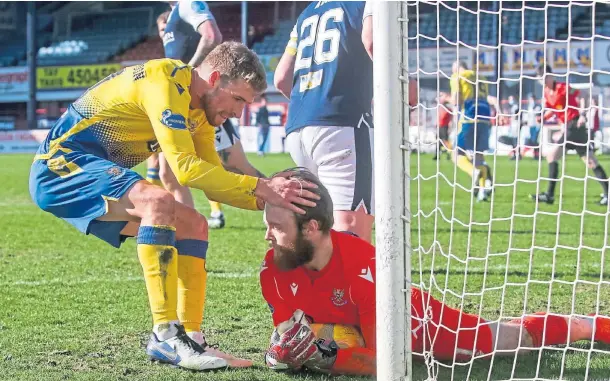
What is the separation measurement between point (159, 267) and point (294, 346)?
0.66 meters

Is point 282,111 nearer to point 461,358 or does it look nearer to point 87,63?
point 87,63

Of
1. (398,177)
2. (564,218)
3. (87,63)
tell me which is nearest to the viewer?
(398,177)

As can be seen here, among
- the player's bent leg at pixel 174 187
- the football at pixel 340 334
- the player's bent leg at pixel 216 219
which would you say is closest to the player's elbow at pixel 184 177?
the football at pixel 340 334

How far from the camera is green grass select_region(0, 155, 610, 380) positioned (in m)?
3.54

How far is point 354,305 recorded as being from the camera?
3.56 m

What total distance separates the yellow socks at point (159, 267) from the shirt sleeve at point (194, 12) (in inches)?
177

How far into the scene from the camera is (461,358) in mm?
3580

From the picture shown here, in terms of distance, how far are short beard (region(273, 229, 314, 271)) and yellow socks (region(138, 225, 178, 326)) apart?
0.45 metres

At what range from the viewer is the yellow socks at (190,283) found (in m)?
3.76

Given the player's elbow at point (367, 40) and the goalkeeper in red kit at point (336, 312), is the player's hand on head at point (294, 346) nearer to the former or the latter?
the goalkeeper in red kit at point (336, 312)

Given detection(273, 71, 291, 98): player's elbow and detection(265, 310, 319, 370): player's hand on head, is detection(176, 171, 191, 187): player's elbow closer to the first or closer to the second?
detection(265, 310, 319, 370): player's hand on head

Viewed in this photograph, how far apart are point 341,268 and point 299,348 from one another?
433 mm

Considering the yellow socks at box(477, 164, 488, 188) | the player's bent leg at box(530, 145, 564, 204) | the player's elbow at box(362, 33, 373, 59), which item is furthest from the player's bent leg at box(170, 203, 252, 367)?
the yellow socks at box(477, 164, 488, 188)

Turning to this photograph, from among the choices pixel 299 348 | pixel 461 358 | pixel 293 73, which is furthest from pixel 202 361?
pixel 293 73
